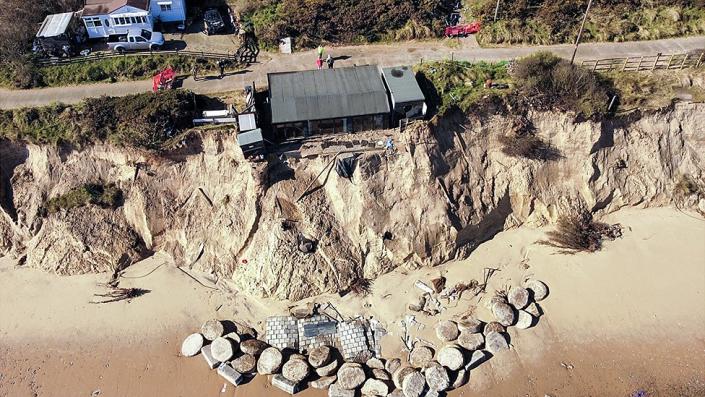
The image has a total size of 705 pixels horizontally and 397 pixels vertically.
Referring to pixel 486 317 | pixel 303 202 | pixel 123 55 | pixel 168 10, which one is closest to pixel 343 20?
pixel 168 10

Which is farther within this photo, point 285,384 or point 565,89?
point 565,89

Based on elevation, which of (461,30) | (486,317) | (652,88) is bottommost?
(486,317)

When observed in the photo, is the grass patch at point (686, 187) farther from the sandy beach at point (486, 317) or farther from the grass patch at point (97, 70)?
the grass patch at point (97, 70)

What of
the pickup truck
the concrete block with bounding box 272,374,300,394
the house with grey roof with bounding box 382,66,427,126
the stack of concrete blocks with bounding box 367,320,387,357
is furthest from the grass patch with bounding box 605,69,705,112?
the pickup truck

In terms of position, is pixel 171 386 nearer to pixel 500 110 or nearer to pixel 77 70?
pixel 77 70

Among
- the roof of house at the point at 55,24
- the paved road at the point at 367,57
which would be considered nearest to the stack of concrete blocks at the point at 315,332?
the paved road at the point at 367,57

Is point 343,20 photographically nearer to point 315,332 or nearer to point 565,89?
point 565,89
